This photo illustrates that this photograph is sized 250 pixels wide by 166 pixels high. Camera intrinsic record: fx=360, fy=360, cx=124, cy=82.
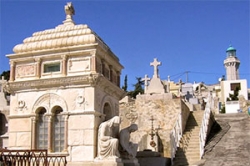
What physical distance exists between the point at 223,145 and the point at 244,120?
24.4 feet

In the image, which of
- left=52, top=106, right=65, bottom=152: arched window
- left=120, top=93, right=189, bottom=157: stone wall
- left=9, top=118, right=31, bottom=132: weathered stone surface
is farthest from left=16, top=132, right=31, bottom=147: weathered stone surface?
left=120, top=93, right=189, bottom=157: stone wall

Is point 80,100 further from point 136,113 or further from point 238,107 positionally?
point 238,107

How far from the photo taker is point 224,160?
591 inches

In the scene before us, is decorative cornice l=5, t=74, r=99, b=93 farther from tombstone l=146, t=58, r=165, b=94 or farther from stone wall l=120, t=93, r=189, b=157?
tombstone l=146, t=58, r=165, b=94

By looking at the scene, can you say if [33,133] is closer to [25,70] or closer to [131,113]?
[25,70]

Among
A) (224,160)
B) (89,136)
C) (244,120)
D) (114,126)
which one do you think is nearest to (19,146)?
(89,136)

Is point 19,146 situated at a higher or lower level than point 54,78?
lower

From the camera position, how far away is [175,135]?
17.4 m

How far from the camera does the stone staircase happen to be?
15.8 metres

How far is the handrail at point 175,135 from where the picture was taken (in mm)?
16087

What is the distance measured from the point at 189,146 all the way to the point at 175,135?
2.75ft

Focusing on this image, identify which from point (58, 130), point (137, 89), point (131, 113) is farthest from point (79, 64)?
point (137, 89)

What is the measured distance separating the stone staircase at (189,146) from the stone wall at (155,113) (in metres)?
0.54

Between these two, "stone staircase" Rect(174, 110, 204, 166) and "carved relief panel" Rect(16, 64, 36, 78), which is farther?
"stone staircase" Rect(174, 110, 204, 166)
